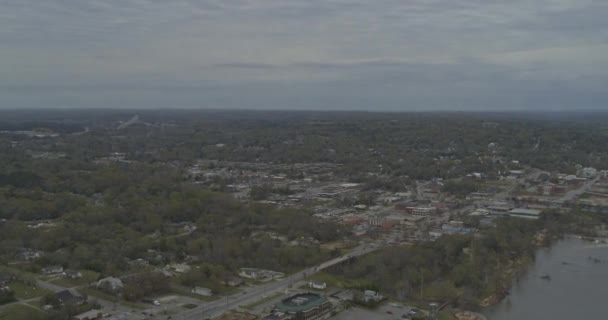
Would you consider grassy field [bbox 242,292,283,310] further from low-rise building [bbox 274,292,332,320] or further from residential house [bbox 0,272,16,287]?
residential house [bbox 0,272,16,287]

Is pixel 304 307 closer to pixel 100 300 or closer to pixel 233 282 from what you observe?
pixel 233 282

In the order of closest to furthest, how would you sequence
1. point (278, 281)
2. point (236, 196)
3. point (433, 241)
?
point (278, 281) → point (433, 241) → point (236, 196)

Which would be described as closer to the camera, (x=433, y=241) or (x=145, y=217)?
(x=433, y=241)

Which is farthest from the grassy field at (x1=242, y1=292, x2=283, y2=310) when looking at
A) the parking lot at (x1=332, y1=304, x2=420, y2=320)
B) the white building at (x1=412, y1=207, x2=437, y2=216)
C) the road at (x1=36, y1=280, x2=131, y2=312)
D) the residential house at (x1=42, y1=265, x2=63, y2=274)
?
the white building at (x1=412, y1=207, x2=437, y2=216)

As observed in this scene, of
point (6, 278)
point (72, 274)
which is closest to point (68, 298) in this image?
point (72, 274)

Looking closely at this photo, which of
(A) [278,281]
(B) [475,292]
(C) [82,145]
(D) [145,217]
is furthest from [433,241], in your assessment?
(C) [82,145]

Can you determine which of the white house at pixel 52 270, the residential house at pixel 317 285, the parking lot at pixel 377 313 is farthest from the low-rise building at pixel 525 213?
the white house at pixel 52 270

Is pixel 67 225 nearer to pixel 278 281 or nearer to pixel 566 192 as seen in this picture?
pixel 278 281
